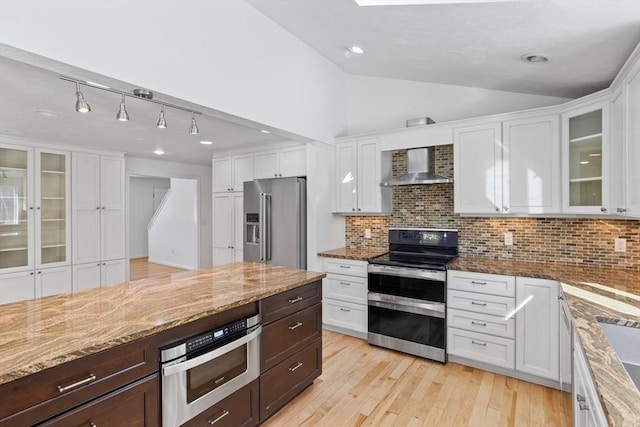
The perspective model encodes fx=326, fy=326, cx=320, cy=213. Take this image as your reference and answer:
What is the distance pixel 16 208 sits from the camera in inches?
159

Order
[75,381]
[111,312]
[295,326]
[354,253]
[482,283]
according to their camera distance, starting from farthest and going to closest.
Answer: [354,253]
[482,283]
[295,326]
[111,312]
[75,381]

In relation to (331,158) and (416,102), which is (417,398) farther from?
(416,102)

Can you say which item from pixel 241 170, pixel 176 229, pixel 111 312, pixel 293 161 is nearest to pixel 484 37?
pixel 293 161

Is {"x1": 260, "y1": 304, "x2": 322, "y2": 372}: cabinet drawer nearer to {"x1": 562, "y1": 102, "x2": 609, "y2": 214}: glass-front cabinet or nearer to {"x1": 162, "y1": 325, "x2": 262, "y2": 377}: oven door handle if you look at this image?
{"x1": 162, "y1": 325, "x2": 262, "y2": 377}: oven door handle

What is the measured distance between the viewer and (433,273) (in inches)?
119

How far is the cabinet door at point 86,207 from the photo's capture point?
179 inches

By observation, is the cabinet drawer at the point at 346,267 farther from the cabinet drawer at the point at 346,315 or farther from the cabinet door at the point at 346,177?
the cabinet door at the point at 346,177

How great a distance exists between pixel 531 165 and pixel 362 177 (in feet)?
5.59

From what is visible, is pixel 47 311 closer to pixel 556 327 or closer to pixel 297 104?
pixel 297 104

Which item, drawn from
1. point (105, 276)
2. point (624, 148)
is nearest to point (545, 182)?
point (624, 148)

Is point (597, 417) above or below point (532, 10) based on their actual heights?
below

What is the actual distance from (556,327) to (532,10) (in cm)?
224

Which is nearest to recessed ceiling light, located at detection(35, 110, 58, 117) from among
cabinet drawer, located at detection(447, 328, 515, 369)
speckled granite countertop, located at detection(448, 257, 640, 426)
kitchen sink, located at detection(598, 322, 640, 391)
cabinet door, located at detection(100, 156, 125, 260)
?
cabinet door, located at detection(100, 156, 125, 260)

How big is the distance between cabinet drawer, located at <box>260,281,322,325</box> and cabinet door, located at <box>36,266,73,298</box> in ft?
12.7
